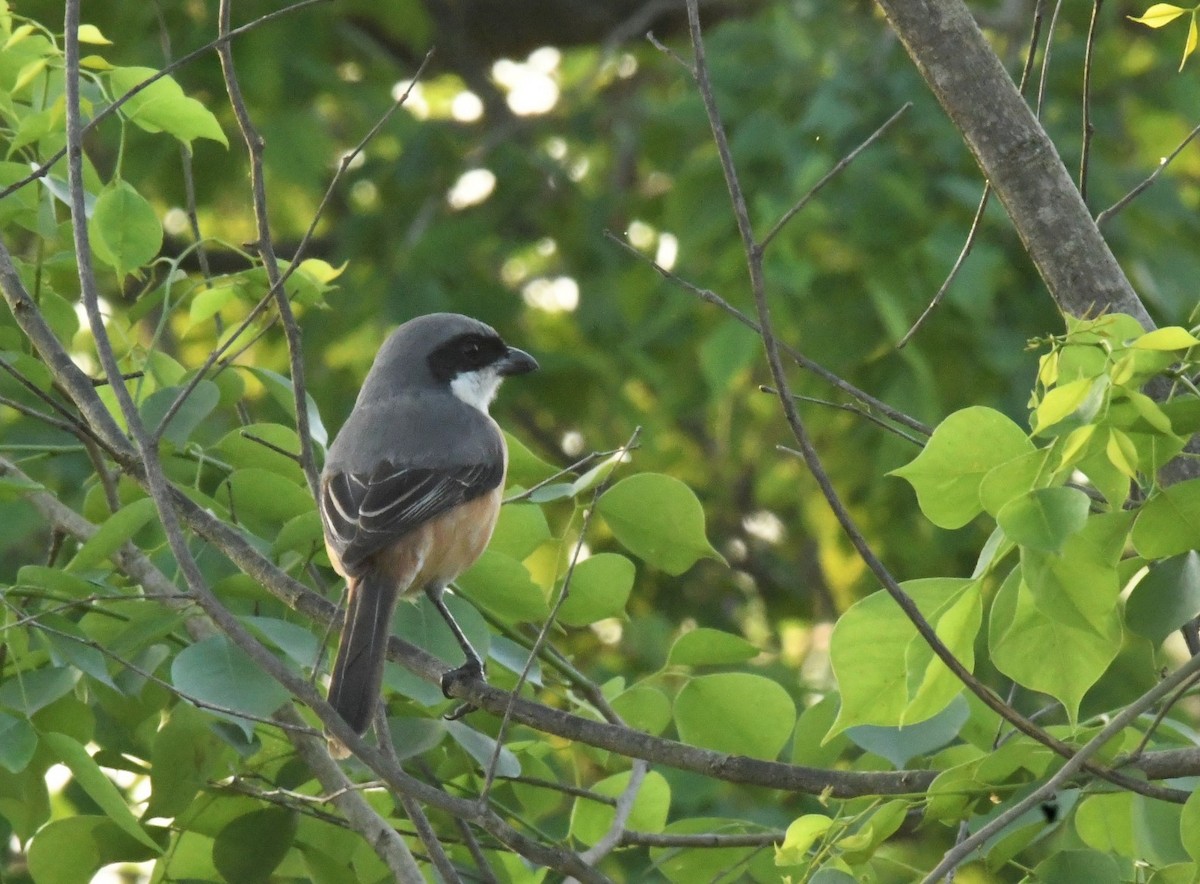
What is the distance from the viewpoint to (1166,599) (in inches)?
75.7

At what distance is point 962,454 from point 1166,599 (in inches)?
12.6

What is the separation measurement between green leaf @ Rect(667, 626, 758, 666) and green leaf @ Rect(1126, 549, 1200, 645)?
954 millimetres

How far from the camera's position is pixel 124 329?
327 cm

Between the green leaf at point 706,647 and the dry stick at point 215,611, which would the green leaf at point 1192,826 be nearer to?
the dry stick at point 215,611

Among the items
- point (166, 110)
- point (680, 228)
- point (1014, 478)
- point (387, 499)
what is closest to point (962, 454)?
point (1014, 478)

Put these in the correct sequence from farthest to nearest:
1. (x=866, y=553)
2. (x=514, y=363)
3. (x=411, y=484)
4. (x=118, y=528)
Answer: (x=514, y=363) < (x=411, y=484) < (x=118, y=528) < (x=866, y=553)

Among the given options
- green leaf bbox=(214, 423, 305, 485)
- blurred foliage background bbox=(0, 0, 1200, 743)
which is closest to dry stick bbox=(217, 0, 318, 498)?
green leaf bbox=(214, 423, 305, 485)

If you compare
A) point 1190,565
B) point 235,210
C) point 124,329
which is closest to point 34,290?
point 124,329

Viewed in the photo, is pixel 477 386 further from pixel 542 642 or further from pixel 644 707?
pixel 542 642

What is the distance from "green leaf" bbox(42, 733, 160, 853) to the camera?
2494 mm

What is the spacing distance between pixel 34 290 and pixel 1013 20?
4873 mm

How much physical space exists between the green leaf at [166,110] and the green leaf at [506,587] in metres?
0.97

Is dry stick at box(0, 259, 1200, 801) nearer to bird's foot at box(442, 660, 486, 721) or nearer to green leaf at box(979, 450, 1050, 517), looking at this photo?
bird's foot at box(442, 660, 486, 721)

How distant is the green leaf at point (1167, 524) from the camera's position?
6.11 feet
